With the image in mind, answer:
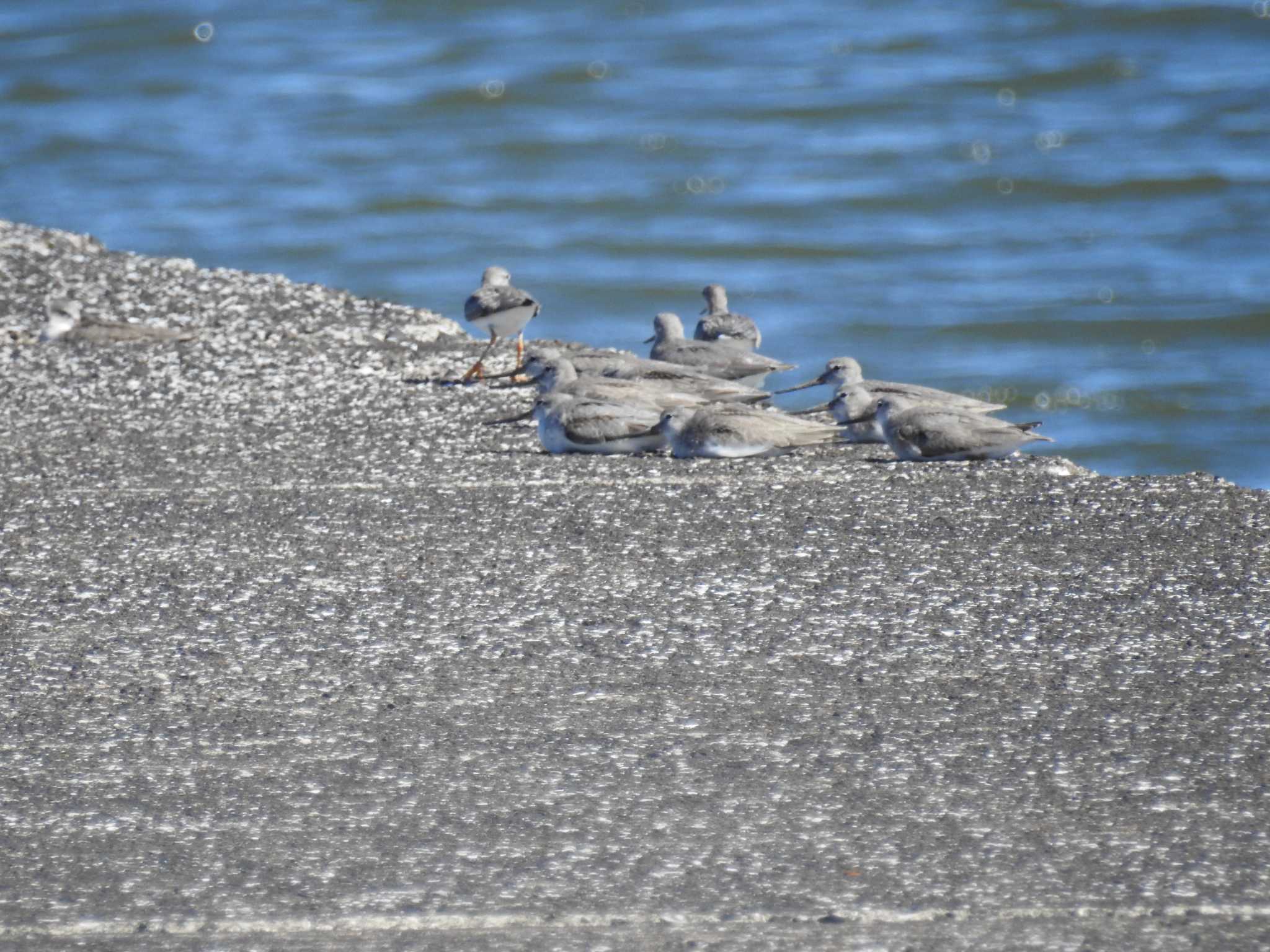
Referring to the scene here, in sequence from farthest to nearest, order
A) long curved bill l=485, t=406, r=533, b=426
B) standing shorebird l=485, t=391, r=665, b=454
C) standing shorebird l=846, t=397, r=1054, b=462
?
long curved bill l=485, t=406, r=533, b=426
standing shorebird l=485, t=391, r=665, b=454
standing shorebird l=846, t=397, r=1054, b=462

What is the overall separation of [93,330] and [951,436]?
3551 mm

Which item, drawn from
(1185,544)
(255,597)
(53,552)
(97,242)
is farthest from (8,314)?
(1185,544)

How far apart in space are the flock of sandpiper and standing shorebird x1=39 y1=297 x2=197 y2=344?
1276 millimetres

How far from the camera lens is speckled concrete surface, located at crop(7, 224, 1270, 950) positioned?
240 centimetres

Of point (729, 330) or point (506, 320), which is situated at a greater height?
point (506, 320)

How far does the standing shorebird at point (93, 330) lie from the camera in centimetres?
668

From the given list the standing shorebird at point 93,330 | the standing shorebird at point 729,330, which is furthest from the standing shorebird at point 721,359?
the standing shorebird at point 93,330

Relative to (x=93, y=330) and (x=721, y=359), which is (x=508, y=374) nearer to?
(x=721, y=359)

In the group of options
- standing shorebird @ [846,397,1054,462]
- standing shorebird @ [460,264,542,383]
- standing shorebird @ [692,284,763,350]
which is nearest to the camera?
standing shorebird @ [846,397,1054,462]

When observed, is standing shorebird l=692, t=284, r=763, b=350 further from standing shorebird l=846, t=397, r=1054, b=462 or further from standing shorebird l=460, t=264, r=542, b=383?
standing shorebird l=846, t=397, r=1054, b=462

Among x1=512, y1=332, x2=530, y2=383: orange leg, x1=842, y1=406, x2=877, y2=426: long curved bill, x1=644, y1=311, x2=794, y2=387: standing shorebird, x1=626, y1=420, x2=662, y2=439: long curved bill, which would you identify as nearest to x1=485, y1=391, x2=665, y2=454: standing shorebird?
x1=626, y1=420, x2=662, y2=439: long curved bill

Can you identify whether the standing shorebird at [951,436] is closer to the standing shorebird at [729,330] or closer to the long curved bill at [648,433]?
the long curved bill at [648,433]

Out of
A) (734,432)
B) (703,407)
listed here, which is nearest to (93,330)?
(703,407)

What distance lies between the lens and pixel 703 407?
210 inches
